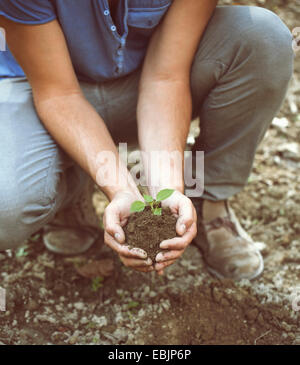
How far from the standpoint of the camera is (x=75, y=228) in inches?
87.5

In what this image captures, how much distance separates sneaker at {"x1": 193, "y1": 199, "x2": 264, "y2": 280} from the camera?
6.42ft

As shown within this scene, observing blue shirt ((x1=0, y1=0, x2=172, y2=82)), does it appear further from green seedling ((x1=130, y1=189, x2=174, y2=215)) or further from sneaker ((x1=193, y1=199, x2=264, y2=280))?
sneaker ((x1=193, y1=199, x2=264, y2=280))

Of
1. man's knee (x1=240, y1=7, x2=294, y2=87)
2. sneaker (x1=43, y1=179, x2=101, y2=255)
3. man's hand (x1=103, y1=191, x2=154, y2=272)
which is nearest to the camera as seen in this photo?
man's hand (x1=103, y1=191, x2=154, y2=272)

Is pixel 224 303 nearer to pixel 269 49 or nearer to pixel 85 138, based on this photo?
pixel 85 138

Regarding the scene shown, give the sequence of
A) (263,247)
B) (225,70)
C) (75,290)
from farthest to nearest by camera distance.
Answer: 1. (263,247)
2. (75,290)
3. (225,70)

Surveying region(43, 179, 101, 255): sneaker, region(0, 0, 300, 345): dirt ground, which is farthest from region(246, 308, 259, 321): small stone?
region(43, 179, 101, 255): sneaker

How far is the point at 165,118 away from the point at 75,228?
0.89 metres

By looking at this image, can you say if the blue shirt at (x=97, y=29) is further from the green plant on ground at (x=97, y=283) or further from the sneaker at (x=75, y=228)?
the green plant on ground at (x=97, y=283)

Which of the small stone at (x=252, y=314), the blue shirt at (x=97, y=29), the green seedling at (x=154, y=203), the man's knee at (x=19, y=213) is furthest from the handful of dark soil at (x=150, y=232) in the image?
the blue shirt at (x=97, y=29)

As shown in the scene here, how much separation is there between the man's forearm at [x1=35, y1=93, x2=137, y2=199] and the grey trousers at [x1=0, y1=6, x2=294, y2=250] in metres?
0.12

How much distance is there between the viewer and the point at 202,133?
200 centimetres

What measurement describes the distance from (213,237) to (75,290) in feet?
2.53
